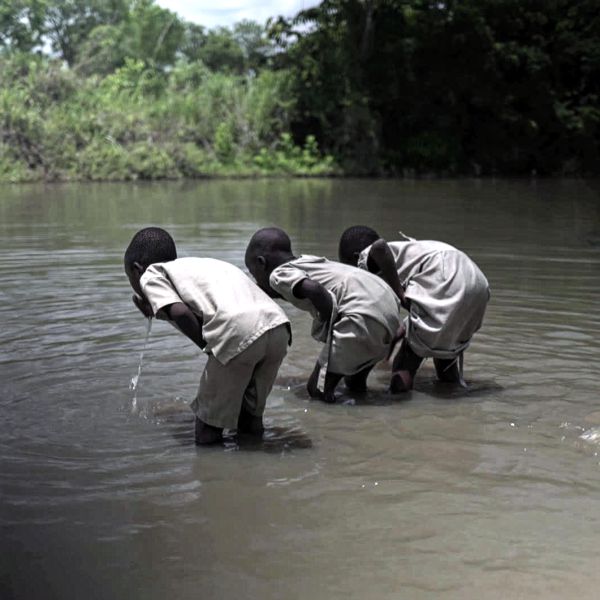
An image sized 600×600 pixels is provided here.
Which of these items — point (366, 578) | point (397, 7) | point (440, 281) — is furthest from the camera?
point (397, 7)

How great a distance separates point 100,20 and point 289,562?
268 feet

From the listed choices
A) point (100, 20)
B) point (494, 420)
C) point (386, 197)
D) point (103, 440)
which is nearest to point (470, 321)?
point (494, 420)

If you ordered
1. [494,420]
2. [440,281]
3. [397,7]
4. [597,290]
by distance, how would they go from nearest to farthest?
[494,420] < [440,281] < [597,290] < [397,7]

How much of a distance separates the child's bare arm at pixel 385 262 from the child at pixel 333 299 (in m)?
0.10

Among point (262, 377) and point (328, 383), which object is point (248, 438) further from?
point (328, 383)

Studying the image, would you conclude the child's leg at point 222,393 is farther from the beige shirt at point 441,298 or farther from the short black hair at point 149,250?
the beige shirt at point 441,298

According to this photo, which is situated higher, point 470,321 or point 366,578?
point 470,321

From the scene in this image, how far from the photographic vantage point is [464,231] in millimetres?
14656

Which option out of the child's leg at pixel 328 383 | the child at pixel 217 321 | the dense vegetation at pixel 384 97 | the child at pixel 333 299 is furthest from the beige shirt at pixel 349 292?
the dense vegetation at pixel 384 97

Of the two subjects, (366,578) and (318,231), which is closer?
(366,578)

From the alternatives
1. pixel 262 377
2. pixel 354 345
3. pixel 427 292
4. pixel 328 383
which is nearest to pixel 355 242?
pixel 427 292

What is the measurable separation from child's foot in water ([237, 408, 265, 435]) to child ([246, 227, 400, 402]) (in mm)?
707

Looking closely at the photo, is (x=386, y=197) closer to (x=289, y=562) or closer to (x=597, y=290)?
(x=597, y=290)

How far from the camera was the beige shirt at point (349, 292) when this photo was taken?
5.39 metres
